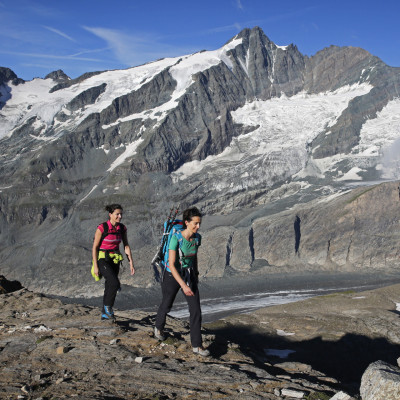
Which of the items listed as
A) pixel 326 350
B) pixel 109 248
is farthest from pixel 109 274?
pixel 326 350

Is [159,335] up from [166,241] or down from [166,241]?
down

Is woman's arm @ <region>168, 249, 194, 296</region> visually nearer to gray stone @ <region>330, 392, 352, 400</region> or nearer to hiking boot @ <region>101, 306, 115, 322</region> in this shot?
gray stone @ <region>330, 392, 352, 400</region>

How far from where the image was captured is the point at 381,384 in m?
7.83

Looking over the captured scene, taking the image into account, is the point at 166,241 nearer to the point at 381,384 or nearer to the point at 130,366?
the point at 130,366

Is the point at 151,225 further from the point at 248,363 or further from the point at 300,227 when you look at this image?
the point at 248,363

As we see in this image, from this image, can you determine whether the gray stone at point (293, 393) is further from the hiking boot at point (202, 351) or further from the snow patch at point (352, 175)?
the snow patch at point (352, 175)

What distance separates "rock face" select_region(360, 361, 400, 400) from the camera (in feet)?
25.0

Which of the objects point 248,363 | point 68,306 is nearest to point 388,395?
point 248,363

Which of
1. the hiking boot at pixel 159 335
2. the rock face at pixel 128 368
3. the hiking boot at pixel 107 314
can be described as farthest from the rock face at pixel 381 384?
the hiking boot at pixel 107 314

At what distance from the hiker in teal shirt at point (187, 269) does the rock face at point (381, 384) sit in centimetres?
381

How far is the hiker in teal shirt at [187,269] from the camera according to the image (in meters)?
10.3

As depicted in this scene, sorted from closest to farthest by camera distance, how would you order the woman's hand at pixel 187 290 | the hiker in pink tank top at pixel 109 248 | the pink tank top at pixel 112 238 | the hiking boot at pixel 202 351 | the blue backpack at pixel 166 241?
the woman's hand at pixel 187 290
the blue backpack at pixel 166 241
the hiking boot at pixel 202 351
the hiker in pink tank top at pixel 109 248
the pink tank top at pixel 112 238

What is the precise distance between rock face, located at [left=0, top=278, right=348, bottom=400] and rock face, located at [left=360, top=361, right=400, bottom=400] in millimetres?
825

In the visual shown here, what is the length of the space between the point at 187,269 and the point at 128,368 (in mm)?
2442
